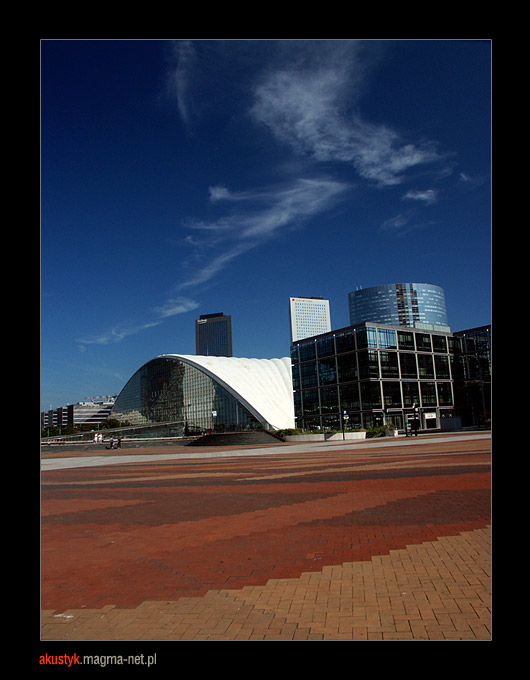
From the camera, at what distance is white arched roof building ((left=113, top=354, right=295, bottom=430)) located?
76438 millimetres

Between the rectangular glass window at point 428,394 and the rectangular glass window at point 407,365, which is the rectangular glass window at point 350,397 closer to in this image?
the rectangular glass window at point 407,365

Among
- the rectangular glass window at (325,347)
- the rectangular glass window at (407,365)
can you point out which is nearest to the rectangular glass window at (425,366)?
the rectangular glass window at (407,365)

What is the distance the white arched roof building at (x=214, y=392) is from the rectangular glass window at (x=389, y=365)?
60.5 ft

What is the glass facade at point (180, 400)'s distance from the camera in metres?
77.1

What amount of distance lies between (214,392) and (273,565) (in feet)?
244

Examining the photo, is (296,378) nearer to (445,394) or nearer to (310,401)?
(310,401)

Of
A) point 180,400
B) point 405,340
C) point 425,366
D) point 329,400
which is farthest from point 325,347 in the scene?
point 180,400

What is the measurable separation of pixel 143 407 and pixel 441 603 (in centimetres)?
9690

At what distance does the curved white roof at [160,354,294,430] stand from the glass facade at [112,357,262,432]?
1.12 m

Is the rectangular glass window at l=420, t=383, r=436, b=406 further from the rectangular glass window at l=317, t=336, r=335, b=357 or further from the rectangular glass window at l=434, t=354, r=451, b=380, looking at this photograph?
the rectangular glass window at l=317, t=336, r=335, b=357

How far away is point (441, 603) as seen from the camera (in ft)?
13.9

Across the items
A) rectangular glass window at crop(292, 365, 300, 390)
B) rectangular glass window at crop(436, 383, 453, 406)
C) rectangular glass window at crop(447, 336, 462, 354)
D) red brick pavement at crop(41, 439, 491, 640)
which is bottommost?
red brick pavement at crop(41, 439, 491, 640)

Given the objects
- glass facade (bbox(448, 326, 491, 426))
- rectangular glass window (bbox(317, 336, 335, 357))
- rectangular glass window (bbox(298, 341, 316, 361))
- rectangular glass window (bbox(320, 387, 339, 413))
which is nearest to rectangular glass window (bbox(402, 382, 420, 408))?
glass facade (bbox(448, 326, 491, 426))
